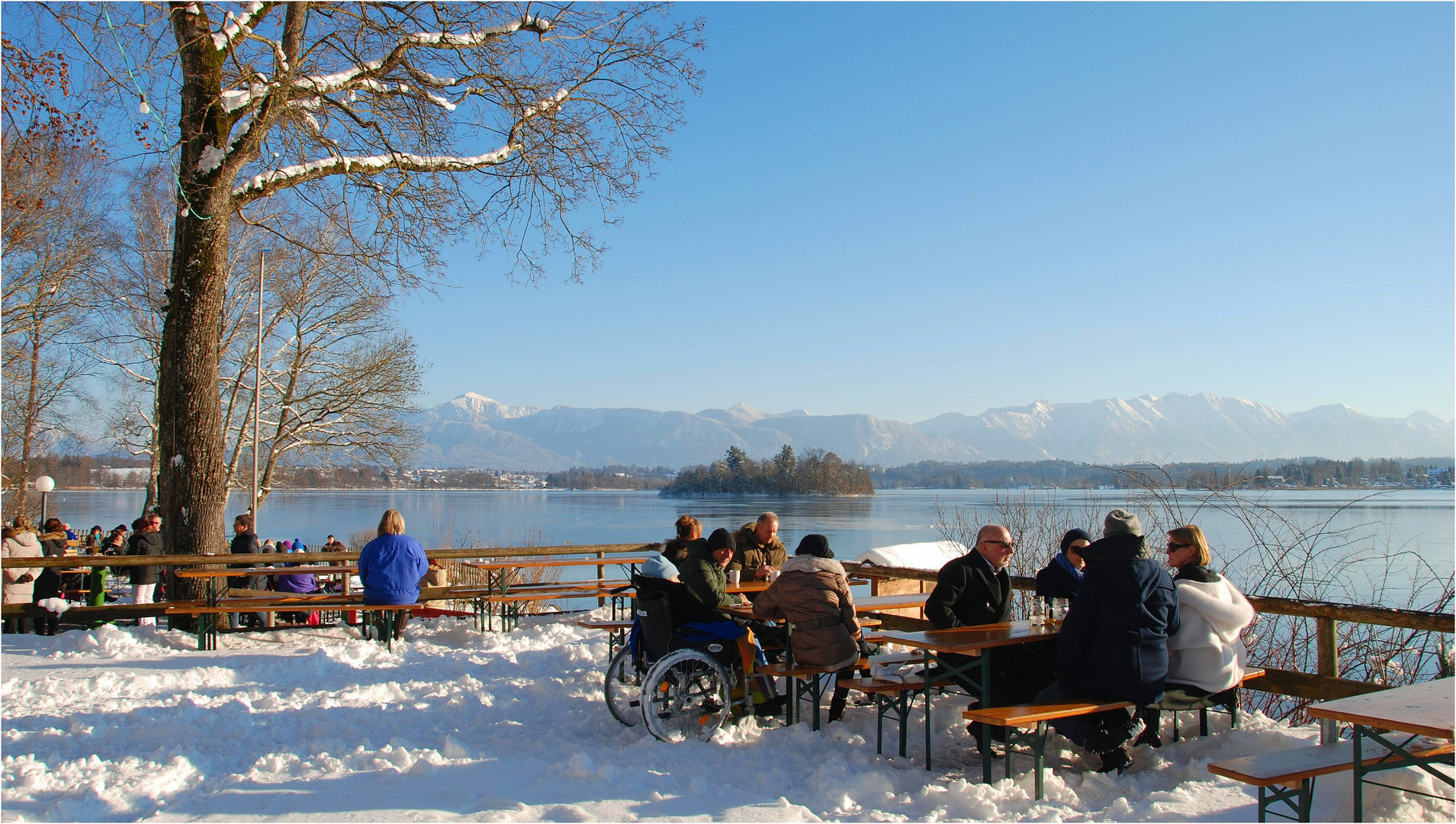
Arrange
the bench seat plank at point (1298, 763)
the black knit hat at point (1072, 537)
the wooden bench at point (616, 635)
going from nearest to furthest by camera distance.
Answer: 1. the bench seat plank at point (1298, 763)
2. the black knit hat at point (1072, 537)
3. the wooden bench at point (616, 635)

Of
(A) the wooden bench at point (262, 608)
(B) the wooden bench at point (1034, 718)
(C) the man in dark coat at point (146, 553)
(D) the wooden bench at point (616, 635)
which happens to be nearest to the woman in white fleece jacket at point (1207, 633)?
(B) the wooden bench at point (1034, 718)

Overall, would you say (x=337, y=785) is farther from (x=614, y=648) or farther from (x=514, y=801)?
(x=614, y=648)

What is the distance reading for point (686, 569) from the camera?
17.7 feet

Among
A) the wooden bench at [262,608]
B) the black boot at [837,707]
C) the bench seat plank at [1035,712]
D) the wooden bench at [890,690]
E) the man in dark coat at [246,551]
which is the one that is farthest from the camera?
the man in dark coat at [246,551]

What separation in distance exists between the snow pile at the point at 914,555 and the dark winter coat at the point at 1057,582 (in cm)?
396

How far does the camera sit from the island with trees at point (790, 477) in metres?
82.9

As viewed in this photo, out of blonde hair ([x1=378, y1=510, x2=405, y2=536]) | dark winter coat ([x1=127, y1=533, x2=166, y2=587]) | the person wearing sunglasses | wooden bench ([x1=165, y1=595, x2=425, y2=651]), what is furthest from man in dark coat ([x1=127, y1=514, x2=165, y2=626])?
the person wearing sunglasses

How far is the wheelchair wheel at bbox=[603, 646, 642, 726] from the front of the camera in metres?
5.19

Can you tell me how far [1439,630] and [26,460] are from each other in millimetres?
29129

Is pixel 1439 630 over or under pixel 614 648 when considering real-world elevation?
over

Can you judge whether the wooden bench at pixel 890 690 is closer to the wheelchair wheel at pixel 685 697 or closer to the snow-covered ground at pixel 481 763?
the snow-covered ground at pixel 481 763

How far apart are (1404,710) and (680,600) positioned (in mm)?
3479

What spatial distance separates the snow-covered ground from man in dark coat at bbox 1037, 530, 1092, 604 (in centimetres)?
102

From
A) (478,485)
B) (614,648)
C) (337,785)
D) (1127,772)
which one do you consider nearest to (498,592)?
(614,648)
